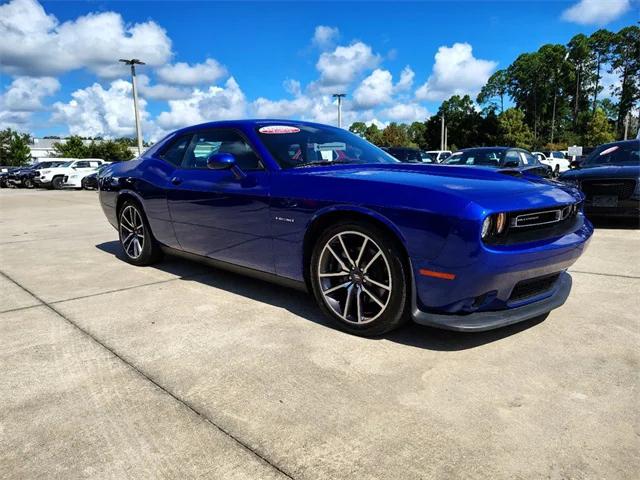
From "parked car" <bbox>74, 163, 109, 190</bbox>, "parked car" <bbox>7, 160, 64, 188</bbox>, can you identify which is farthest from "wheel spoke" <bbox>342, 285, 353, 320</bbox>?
"parked car" <bbox>7, 160, 64, 188</bbox>

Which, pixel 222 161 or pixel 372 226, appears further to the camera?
pixel 222 161

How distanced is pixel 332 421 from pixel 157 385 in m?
0.93

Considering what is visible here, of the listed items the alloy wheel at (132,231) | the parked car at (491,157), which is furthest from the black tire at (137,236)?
the parked car at (491,157)

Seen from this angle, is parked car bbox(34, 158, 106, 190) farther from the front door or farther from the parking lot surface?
the parking lot surface

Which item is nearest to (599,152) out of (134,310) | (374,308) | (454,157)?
(454,157)

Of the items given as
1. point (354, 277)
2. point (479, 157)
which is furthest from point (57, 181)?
point (354, 277)

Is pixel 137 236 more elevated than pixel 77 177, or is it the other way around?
pixel 77 177

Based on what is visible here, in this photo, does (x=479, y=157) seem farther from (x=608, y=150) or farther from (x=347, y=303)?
(x=347, y=303)

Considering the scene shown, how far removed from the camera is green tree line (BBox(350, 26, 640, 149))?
2589 inches

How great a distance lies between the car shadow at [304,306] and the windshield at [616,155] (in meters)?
6.04

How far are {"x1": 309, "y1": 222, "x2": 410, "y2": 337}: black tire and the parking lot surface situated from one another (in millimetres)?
132

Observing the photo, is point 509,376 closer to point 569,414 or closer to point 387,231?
point 569,414

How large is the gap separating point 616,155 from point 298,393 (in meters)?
8.00

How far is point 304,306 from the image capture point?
3531mm
